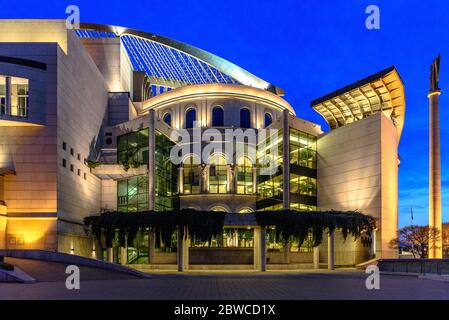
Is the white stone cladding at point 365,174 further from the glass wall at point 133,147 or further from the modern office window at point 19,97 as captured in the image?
the modern office window at point 19,97

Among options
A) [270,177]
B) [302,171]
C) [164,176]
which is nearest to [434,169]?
[302,171]

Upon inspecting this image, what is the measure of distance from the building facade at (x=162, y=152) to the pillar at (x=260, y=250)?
353 mm

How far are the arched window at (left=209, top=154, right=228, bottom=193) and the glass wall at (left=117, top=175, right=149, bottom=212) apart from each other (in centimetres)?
810

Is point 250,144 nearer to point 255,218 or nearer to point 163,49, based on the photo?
point 255,218

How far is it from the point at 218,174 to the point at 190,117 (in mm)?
8966

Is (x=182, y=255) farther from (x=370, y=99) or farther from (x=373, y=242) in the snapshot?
(x=370, y=99)

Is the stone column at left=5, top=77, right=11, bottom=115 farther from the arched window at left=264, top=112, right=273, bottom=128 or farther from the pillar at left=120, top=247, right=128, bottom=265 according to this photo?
the arched window at left=264, top=112, right=273, bottom=128

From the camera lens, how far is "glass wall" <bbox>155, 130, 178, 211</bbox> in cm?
5269

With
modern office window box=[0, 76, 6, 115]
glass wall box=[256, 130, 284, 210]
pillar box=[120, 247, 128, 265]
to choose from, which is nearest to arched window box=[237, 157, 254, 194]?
glass wall box=[256, 130, 284, 210]

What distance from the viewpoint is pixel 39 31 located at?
4312 centimetres

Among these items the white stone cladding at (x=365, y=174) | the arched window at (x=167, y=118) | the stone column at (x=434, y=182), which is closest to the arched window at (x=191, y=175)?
the arched window at (x=167, y=118)

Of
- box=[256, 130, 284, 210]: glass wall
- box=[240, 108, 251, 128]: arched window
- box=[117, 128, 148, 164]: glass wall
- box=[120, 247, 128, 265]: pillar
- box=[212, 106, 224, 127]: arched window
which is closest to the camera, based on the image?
box=[120, 247, 128, 265]: pillar

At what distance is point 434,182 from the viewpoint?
53625 millimetres

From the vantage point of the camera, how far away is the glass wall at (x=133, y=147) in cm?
5266
